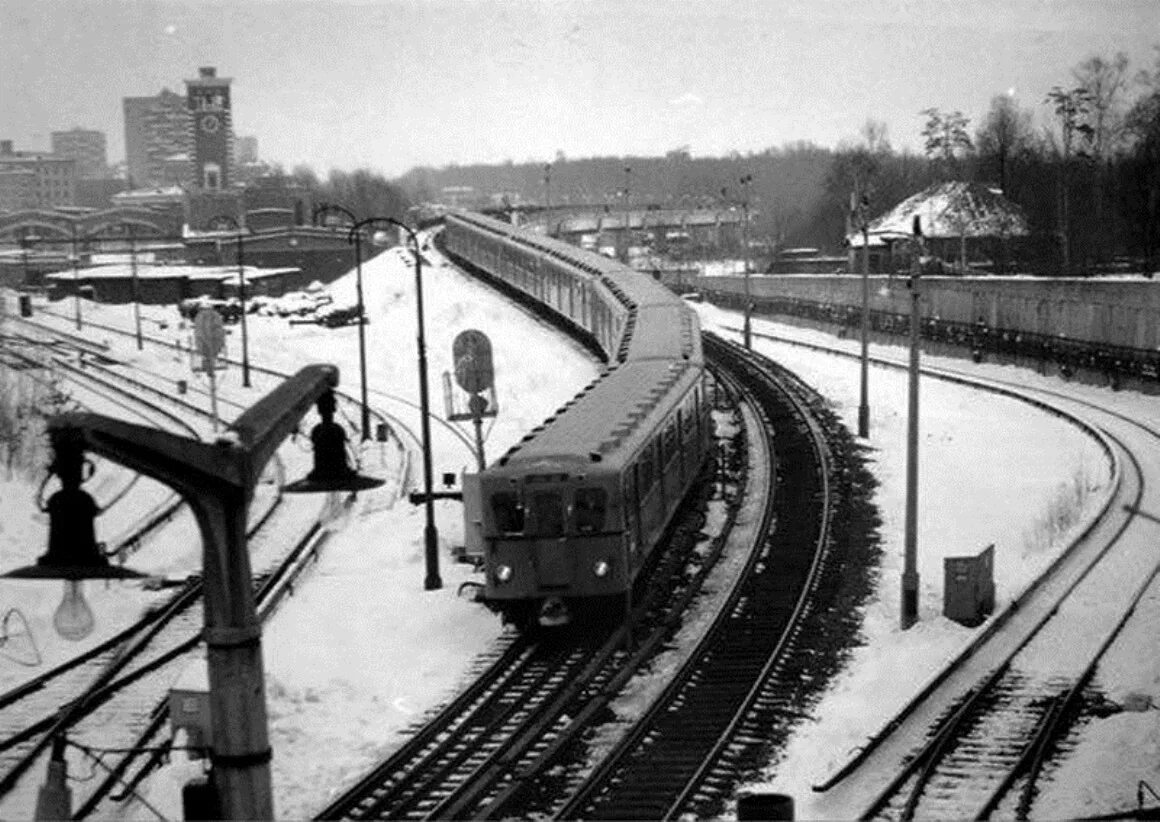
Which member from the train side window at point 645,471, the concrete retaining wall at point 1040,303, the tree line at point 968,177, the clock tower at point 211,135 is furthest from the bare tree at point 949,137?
the train side window at point 645,471

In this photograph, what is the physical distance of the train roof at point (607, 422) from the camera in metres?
19.3

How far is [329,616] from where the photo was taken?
22.2 m

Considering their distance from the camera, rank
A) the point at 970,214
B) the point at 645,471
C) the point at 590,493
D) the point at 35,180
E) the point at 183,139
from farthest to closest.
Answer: the point at 970,214 → the point at 183,139 → the point at 35,180 → the point at 645,471 → the point at 590,493

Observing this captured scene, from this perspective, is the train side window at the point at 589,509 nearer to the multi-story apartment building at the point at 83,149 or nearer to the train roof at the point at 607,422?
the train roof at the point at 607,422

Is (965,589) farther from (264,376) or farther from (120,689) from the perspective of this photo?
(264,376)

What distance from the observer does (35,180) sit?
43312mm

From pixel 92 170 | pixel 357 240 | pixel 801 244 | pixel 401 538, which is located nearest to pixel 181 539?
pixel 401 538

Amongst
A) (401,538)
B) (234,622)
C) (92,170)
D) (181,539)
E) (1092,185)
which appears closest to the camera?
(234,622)

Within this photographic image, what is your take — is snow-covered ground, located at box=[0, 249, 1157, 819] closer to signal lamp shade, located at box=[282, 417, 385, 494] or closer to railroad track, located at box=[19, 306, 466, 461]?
railroad track, located at box=[19, 306, 466, 461]

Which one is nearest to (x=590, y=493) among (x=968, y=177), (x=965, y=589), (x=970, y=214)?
(x=965, y=589)

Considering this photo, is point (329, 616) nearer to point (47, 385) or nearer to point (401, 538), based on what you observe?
point (401, 538)

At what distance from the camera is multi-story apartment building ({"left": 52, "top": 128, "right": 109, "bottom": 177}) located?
40.9 m

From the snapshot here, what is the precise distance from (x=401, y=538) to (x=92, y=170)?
1058 inches

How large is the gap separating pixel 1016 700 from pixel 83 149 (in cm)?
3546
